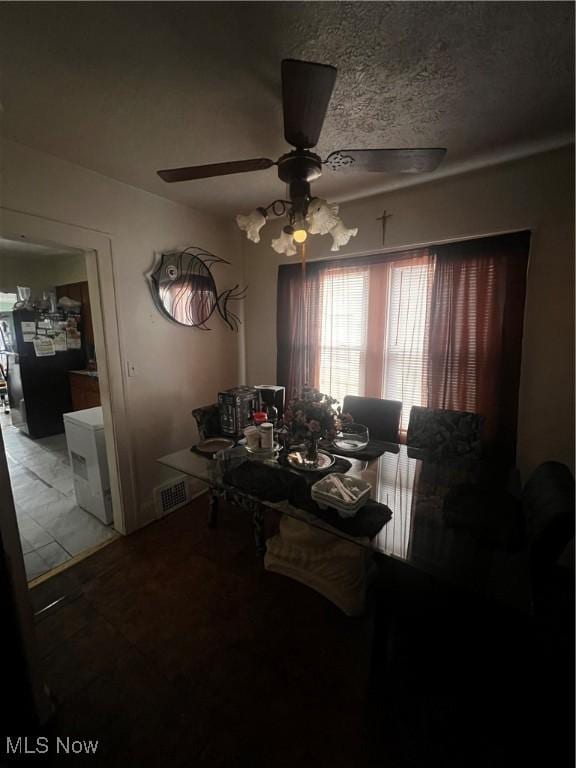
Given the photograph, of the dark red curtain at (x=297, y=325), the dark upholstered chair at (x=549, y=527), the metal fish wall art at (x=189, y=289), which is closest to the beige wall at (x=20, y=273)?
the metal fish wall art at (x=189, y=289)

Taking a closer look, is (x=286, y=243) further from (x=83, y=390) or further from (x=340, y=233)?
(x=83, y=390)

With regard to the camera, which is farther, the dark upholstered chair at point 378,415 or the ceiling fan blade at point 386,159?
the dark upholstered chair at point 378,415

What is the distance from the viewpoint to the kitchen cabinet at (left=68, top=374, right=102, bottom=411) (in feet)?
12.4

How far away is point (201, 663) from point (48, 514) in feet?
6.07

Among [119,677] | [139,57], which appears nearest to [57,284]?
[139,57]

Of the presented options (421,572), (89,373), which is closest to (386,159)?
(421,572)

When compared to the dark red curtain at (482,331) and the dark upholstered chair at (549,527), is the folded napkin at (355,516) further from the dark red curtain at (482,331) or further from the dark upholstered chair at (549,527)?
the dark red curtain at (482,331)

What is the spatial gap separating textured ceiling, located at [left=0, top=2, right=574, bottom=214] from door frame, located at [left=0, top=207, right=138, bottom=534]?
428mm

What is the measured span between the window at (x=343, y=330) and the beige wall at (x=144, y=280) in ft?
3.18

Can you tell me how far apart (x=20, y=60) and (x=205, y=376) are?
2.00 metres

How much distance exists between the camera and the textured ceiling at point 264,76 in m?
0.92

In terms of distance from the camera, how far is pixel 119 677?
1269 mm

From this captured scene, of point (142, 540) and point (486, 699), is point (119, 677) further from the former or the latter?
point (486, 699)
